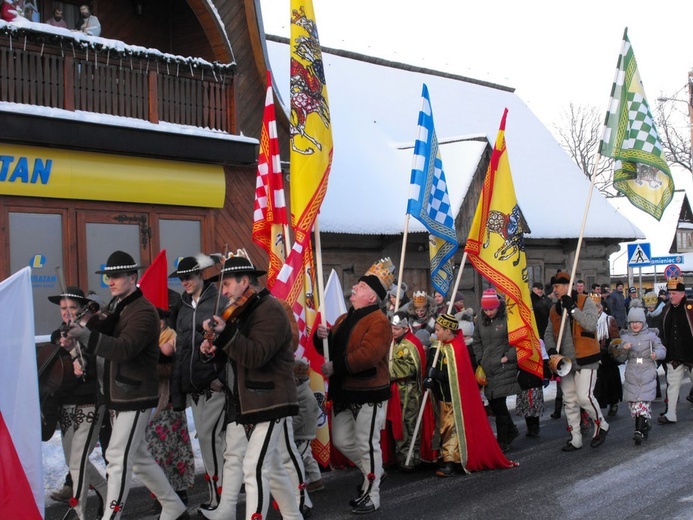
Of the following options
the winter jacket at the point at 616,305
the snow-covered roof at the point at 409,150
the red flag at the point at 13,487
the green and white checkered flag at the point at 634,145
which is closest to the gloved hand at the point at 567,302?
the green and white checkered flag at the point at 634,145

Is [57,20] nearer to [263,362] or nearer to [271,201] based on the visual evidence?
[271,201]

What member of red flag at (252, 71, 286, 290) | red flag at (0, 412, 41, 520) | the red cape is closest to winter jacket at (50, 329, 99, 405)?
red flag at (0, 412, 41, 520)

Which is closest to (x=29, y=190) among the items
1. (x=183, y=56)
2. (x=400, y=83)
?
(x=183, y=56)

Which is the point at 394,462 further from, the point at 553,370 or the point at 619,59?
the point at 619,59

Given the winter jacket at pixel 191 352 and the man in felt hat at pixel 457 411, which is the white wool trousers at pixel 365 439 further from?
the man in felt hat at pixel 457 411

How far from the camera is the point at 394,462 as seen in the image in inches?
340

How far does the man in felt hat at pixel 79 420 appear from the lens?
6.36 m

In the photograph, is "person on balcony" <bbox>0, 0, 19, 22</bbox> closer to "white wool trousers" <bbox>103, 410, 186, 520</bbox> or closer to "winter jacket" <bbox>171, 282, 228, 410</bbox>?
"winter jacket" <bbox>171, 282, 228, 410</bbox>

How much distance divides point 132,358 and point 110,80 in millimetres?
7205

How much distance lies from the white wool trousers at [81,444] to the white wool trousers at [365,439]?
1.86m

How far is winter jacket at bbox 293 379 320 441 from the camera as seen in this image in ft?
23.9

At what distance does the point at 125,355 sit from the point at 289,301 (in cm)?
190

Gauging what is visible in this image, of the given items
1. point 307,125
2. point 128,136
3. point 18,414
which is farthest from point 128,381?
point 128,136

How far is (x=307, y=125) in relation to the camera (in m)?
8.28
